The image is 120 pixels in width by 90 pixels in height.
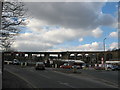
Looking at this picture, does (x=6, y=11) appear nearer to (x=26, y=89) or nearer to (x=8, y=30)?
(x=8, y=30)

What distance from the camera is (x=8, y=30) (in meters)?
18.5

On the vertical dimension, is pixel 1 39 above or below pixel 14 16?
below

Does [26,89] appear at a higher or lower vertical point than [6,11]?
lower

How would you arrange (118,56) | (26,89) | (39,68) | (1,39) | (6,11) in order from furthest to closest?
(118,56) < (39,68) < (1,39) < (6,11) < (26,89)

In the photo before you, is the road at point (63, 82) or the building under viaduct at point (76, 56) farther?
the building under viaduct at point (76, 56)

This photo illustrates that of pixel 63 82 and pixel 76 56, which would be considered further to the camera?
pixel 76 56

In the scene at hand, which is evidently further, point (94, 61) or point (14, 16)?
point (94, 61)

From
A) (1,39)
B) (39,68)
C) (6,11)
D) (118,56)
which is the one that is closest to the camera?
(6,11)

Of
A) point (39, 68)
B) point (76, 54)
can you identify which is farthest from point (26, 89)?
point (76, 54)

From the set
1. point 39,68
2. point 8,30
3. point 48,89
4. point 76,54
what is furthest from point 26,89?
point 76,54

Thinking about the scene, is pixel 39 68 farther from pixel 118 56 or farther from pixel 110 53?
pixel 110 53

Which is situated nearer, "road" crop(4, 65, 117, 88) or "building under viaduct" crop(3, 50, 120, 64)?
"road" crop(4, 65, 117, 88)

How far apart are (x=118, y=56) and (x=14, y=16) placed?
366 feet

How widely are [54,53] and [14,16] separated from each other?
498 feet
